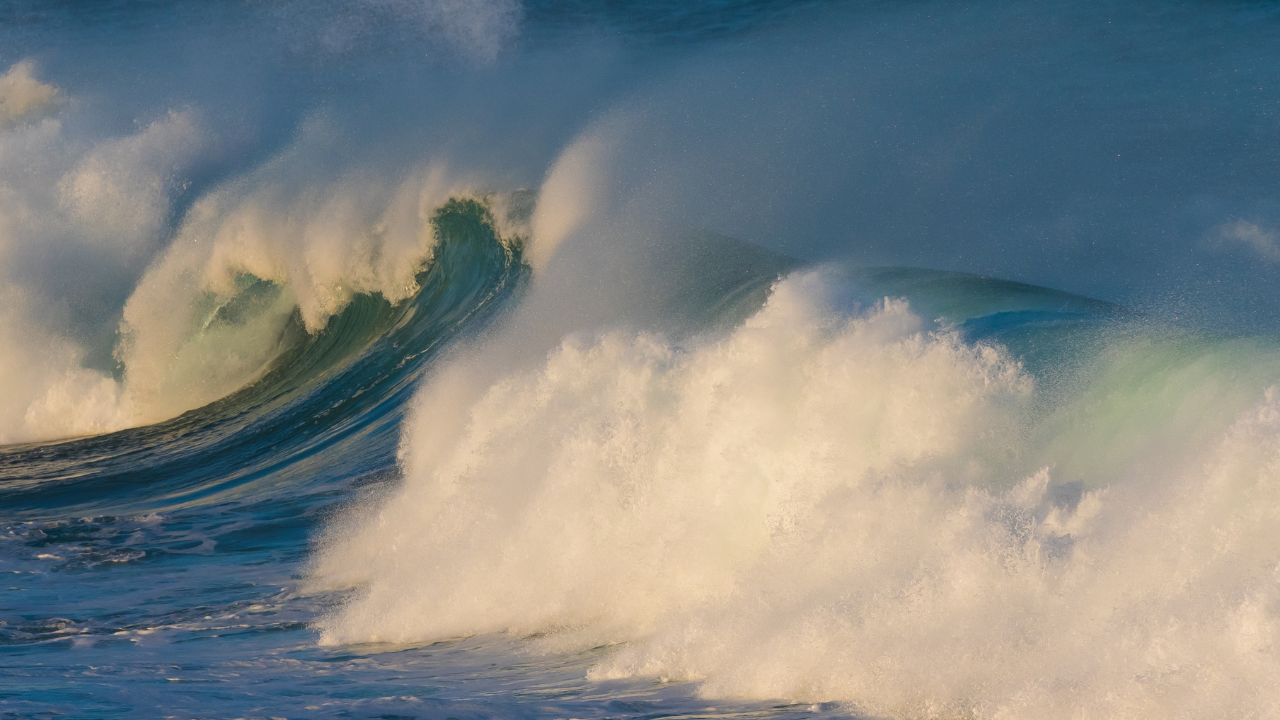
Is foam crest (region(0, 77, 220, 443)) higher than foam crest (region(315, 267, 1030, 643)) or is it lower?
higher

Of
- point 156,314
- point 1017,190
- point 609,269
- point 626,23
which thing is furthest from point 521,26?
point 609,269

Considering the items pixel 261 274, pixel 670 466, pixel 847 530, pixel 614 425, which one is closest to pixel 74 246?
pixel 261 274

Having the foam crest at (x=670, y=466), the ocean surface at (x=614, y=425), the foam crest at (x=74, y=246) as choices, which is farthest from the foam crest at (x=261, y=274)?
the foam crest at (x=670, y=466)

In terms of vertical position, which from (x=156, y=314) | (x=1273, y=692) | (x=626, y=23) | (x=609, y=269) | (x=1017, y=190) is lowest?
(x=1273, y=692)

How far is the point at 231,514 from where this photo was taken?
8141 mm

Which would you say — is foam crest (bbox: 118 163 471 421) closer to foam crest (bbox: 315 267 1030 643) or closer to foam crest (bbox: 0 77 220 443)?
foam crest (bbox: 0 77 220 443)

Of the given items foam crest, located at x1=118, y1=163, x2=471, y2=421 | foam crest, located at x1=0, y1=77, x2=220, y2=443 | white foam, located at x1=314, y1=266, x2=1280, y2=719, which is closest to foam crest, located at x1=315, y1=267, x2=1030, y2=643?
white foam, located at x1=314, y1=266, x2=1280, y2=719

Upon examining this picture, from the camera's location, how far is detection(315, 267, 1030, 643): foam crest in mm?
5141

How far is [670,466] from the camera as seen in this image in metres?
5.66

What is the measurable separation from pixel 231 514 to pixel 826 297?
467cm

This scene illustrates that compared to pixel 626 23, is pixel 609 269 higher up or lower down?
lower down

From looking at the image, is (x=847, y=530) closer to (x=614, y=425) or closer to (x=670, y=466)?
(x=670, y=466)

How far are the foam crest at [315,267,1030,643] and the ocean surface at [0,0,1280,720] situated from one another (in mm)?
22

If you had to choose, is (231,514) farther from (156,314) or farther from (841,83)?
(841,83)
